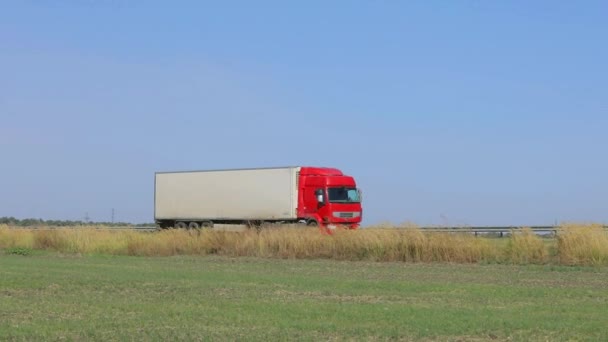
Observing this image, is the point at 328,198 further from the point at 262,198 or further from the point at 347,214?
the point at 262,198

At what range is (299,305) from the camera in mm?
14641

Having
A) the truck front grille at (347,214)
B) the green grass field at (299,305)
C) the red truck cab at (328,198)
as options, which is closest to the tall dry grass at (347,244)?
the green grass field at (299,305)

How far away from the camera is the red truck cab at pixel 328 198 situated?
43.9 m

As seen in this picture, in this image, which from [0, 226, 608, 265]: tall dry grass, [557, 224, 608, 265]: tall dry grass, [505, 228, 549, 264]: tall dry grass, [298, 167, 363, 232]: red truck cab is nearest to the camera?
[557, 224, 608, 265]: tall dry grass

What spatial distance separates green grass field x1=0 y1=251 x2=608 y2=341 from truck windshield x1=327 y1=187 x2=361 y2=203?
1962 centimetres

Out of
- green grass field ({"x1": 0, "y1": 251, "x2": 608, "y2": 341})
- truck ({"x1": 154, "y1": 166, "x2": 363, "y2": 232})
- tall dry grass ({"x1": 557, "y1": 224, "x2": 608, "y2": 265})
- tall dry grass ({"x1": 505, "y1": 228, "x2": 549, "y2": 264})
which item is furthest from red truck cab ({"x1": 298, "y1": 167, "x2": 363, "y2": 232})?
green grass field ({"x1": 0, "y1": 251, "x2": 608, "y2": 341})

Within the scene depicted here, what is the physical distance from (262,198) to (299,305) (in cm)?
3188

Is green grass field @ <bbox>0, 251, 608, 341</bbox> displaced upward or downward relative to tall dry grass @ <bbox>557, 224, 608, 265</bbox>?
downward

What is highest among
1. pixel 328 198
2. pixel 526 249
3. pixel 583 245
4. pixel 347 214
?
pixel 328 198

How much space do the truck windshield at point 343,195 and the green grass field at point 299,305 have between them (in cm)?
1962

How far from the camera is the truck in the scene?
44341 millimetres

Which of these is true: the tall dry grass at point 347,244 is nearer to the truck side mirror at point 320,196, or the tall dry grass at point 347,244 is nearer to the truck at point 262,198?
the truck at point 262,198

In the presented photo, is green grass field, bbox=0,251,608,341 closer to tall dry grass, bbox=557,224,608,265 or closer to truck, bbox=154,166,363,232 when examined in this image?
tall dry grass, bbox=557,224,608,265

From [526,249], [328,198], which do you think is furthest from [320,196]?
[526,249]
